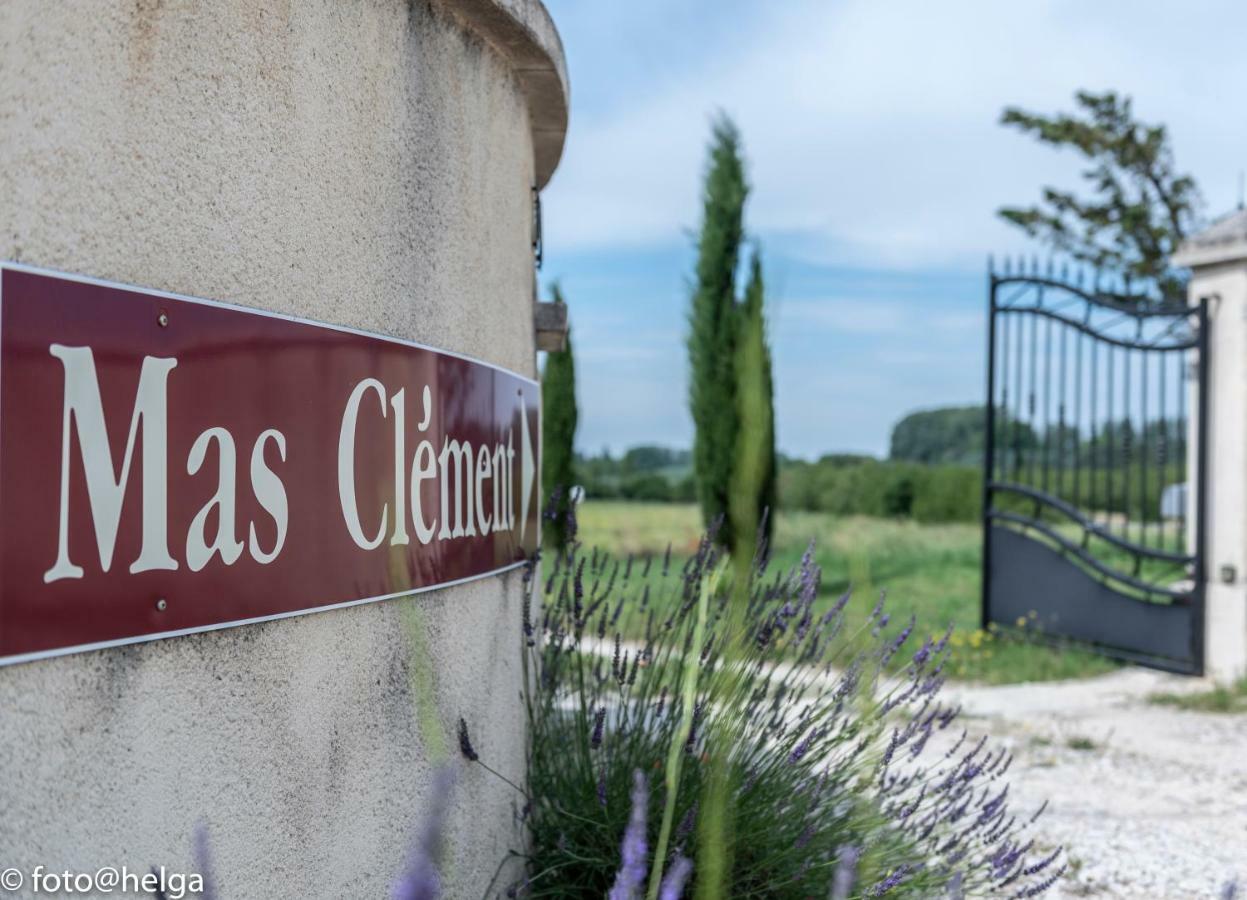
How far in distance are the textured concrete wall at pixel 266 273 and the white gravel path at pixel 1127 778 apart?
2329 mm

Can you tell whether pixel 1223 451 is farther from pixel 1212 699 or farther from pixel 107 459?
pixel 107 459

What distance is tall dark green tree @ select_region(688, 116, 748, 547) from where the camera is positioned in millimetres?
11773

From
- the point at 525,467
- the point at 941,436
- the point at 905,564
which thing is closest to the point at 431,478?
the point at 525,467

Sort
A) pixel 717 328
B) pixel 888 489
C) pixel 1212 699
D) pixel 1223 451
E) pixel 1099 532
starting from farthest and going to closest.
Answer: pixel 888 489
pixel 717 328
pixel 1099 532
pixel 1223 451
pixel 1212 699

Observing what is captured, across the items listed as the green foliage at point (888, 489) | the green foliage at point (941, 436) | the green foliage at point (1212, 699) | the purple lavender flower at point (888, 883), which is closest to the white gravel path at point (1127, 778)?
the green foliage at point (1212, 699)

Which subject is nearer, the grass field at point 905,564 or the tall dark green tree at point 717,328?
the grass field at point 905,564

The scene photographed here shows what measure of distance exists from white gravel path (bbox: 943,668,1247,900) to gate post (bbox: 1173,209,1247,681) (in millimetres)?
407

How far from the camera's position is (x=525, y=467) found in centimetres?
258

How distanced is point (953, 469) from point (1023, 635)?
12.8 metres

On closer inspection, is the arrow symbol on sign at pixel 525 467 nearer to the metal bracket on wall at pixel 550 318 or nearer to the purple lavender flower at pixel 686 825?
the metal bracket on wall at pixel 550 318

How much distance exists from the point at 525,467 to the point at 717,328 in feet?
31.3

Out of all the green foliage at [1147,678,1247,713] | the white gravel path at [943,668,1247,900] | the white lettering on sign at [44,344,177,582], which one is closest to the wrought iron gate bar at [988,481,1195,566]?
the white gravel path at [943,668,1247,900]

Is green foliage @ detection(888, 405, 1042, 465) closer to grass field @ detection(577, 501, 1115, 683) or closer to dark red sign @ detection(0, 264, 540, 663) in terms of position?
grass field @ detection(577, 501, 1115, 683)

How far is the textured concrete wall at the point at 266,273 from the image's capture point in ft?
4.26
